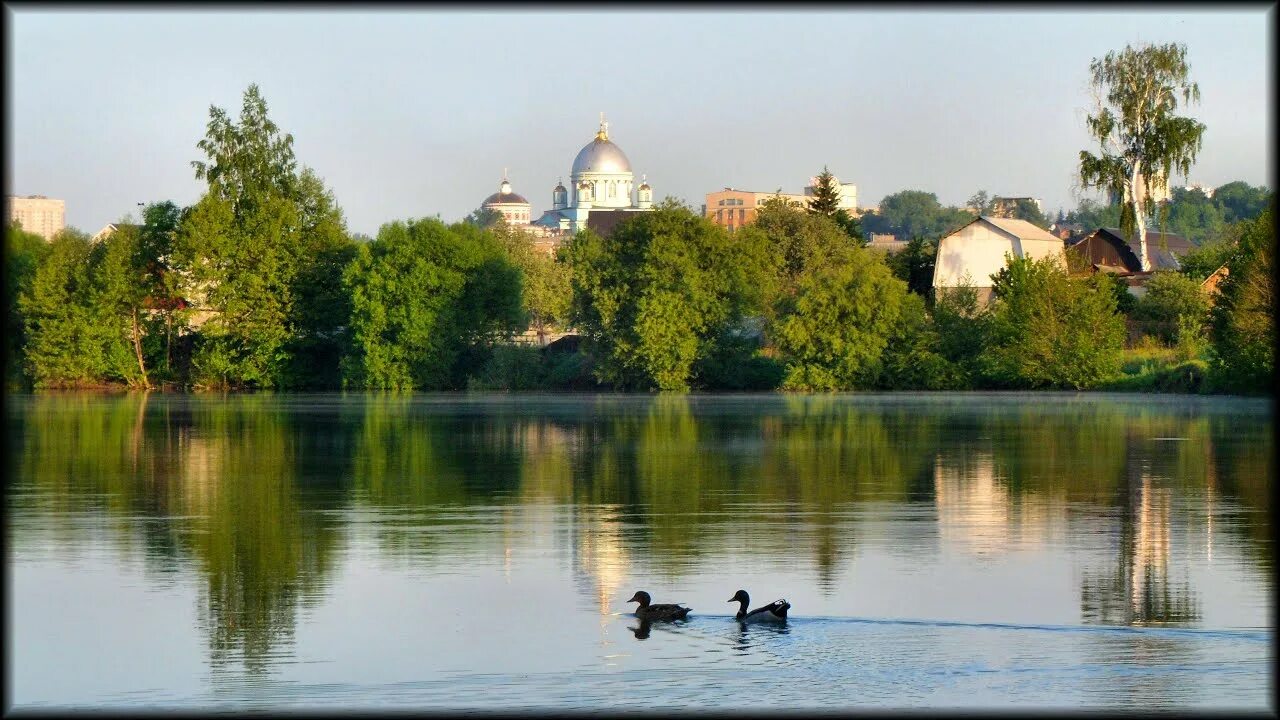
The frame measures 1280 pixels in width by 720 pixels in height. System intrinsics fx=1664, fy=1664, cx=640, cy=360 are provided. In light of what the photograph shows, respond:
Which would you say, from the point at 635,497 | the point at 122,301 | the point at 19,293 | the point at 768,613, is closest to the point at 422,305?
the point at 122,301

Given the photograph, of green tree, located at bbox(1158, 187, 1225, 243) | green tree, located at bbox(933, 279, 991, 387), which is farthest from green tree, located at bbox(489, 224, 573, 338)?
green tree, located at bbox(1158, 187, 1225, 243)

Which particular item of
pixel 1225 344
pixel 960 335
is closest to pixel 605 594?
pixel 1225 344

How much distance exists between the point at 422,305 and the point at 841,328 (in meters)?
19.1

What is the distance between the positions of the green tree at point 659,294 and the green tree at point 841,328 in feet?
12.7

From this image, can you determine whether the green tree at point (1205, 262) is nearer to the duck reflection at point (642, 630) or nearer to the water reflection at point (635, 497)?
the water reflection at point (635, 497)

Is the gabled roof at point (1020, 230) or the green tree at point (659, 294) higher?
the gabled roof at point (1020, 230)

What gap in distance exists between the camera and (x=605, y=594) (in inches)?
615

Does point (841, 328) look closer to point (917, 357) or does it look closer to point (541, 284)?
point (917, 357)

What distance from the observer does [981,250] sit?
273 ft

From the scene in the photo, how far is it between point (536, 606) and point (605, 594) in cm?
86

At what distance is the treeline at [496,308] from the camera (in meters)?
69.4

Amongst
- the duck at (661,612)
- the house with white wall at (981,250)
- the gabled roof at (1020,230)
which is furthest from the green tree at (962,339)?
the duck at (661,612)

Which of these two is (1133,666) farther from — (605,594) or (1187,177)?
(1187,177)

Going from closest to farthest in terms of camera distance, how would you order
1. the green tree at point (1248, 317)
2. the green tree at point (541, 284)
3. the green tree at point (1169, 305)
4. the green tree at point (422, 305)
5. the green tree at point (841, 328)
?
the green tree at point (1248, 317)
the green tree at point (1169, 305)
the green tree at point (841, 328)
the green tree at point (422, 305)
the green tree at point (541, 284)
